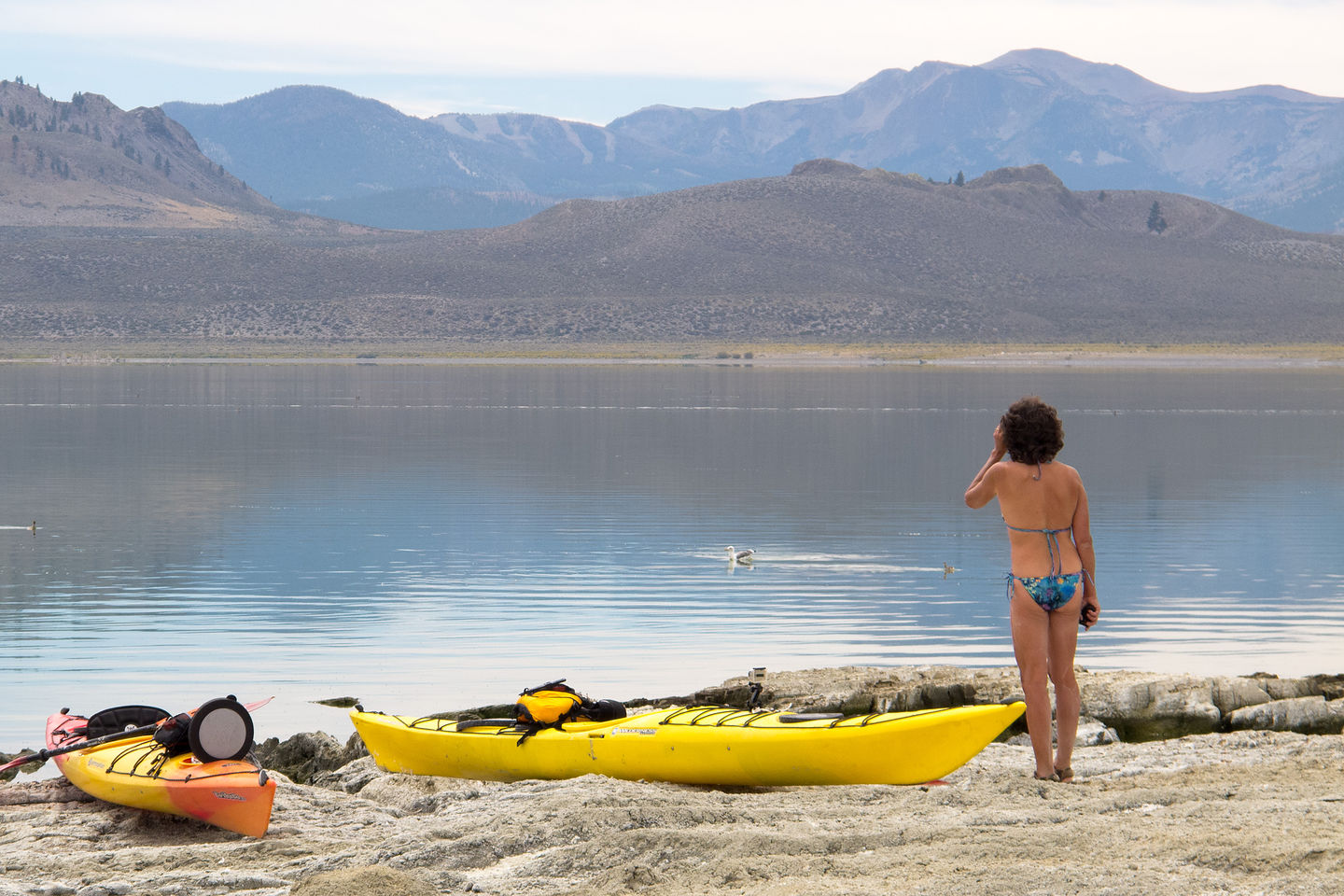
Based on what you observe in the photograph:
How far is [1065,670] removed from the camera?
30.1 feet

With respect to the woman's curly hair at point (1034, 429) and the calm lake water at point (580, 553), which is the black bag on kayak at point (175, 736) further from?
the woman's curly hair at point (1034, 429)

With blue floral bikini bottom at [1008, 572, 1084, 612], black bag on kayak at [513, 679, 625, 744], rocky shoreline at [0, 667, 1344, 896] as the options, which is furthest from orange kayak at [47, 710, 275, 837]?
blue floral bikini bottom at [1008, 572, 1084, 612]

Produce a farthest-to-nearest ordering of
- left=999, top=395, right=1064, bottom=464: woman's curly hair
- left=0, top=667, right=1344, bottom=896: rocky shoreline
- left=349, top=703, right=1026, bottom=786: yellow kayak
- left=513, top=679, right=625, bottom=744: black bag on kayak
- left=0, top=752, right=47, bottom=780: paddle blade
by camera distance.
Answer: left=0, top=752, right=47, bottom=780: paddle blade → left=513, top=679, right=625, bottom=744: black bag on kayak → left=349, top=703, right=1026, bottom=786: yellow kayak → left=999, top=395, right=1064, bottom=464: woman's curly hair → left=0, top=667, right=1344, bottom=896: rocky shoreline

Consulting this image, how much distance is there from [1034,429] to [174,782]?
5345 millimetres

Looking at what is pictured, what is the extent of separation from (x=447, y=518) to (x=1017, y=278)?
459ft

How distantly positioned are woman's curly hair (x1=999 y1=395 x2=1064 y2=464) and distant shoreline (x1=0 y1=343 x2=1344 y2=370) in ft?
341

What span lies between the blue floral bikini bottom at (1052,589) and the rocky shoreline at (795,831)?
1.07 metres

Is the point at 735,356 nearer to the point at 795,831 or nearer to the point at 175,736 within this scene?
the point at 175,736

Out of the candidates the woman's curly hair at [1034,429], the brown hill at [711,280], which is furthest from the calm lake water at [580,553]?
the brown hill at [711,280]

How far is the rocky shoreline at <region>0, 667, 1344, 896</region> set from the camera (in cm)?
745

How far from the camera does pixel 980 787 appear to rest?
30.7ft

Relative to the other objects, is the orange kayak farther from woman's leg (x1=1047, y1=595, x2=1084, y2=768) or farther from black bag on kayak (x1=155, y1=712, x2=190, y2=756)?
woman's leg (x1=1047, y1=595, x2=1084, y2=768)

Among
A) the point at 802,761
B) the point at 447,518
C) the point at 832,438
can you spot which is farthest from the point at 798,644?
the point at 832,438

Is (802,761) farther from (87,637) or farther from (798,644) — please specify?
(87,637)
